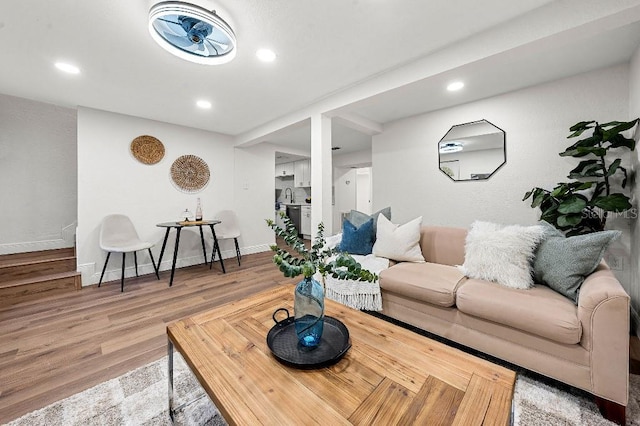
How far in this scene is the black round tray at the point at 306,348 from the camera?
3.16ft

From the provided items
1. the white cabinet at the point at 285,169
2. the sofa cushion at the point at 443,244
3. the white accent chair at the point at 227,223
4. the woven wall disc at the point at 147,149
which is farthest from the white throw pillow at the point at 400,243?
the white cabinet at the point at 285,169

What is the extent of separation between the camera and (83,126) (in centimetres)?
314

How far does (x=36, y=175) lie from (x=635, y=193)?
659cm

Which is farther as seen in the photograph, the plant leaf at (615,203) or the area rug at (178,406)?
the plant leaf at (615,203)

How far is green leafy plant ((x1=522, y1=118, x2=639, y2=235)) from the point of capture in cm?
195

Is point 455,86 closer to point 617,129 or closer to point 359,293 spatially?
point 617,129

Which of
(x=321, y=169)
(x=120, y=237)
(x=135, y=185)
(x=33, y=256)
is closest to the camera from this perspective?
(x=321, y=169)

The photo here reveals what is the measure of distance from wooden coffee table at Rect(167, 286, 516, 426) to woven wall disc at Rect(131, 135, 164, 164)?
130 inches

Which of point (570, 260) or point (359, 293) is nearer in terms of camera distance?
point (570, 260)

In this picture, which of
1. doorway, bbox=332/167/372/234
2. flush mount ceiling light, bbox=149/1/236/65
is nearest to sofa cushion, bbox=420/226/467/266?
flush mount ceiling light, bbox=149/1/236/65

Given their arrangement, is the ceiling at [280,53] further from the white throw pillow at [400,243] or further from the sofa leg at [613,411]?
the sofa leg at [613,411]

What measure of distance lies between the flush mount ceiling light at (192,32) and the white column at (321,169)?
126 centimetres

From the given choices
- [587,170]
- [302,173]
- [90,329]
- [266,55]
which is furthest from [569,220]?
[302,173]

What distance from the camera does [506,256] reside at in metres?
1.78
